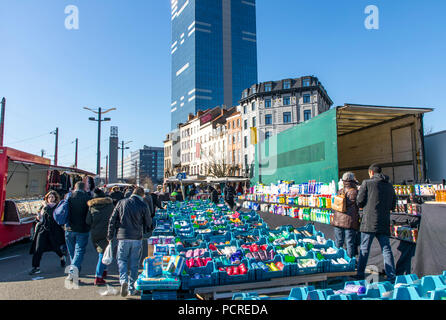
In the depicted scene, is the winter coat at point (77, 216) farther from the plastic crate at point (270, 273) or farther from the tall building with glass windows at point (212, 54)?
the tall building with glass windows at point (212, 54)

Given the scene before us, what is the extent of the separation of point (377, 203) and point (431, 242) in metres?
1.00

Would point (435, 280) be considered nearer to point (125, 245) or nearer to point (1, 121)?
point (125, 245)

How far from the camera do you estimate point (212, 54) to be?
335 ft

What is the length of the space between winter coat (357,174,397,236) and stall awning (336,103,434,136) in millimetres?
4008

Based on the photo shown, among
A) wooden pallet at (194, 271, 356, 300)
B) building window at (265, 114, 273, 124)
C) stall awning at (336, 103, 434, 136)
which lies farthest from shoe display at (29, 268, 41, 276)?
building window at (265, 114, 273, 124)

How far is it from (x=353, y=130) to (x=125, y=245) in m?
11.5

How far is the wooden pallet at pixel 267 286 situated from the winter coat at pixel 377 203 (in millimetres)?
1064

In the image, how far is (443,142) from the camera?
933cm

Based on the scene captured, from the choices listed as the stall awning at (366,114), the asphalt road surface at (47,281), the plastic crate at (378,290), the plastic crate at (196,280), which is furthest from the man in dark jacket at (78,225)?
the stall awning at (366,114)

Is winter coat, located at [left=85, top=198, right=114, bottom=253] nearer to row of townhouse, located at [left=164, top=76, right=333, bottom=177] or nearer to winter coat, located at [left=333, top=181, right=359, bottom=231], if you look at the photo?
winter coat, located at [left=333, top=181, right=359, bottom=231]

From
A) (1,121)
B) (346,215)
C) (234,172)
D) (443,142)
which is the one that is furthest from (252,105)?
(346,215)

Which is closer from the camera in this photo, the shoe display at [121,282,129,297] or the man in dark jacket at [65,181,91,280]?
the shoe display at [121,282,129,297]

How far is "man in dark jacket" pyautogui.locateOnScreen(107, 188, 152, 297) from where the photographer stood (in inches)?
195

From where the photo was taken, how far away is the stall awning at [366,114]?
8.99m
